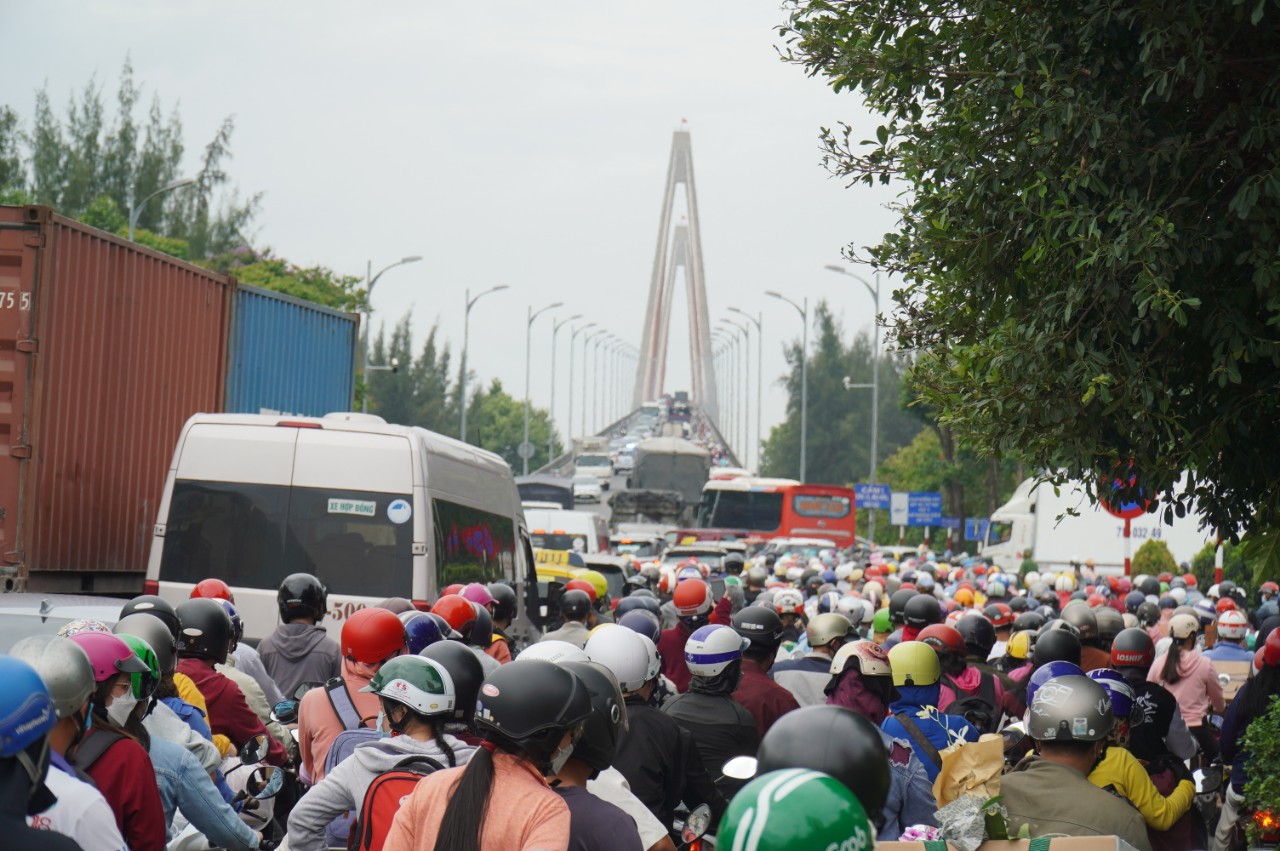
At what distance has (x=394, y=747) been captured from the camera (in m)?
4.68

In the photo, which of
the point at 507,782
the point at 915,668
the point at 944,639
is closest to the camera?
the point at 507,782

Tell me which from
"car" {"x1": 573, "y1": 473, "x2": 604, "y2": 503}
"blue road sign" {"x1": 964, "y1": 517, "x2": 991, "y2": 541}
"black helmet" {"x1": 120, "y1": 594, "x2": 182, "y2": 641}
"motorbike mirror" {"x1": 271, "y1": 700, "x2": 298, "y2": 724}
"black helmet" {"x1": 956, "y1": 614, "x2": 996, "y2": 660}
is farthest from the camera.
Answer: "car" {"x1": 573, "y1": 473, "x2": 604, "y2": 503}

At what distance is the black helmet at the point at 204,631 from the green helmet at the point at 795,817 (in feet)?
16.6

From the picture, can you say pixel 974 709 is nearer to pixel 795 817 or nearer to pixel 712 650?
pixel 712 650

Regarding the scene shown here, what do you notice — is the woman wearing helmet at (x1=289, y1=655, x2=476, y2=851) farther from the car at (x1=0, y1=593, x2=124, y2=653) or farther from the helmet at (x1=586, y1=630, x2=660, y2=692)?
the car at (x1=0, y1=593, x2=124, y2=653)

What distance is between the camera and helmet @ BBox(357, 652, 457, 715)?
185 inches

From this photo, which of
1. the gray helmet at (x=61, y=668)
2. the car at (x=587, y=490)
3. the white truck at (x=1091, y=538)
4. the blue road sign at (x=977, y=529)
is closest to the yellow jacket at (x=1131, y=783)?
the gray helmet at (x=61, y=668)

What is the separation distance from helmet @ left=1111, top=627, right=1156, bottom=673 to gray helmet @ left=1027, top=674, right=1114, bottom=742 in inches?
131

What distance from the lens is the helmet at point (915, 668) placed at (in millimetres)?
6797

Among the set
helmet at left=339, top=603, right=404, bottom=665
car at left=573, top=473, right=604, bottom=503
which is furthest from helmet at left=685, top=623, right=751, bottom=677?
car at left=573, top=473, right=604, bottom=503

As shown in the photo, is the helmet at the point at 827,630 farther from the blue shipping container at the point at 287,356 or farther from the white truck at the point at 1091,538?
the white truck at the point at 1091,538

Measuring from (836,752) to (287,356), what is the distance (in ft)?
52.6

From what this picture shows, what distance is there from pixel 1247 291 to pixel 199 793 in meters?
4.29

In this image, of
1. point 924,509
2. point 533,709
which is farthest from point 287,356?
point 924,509
